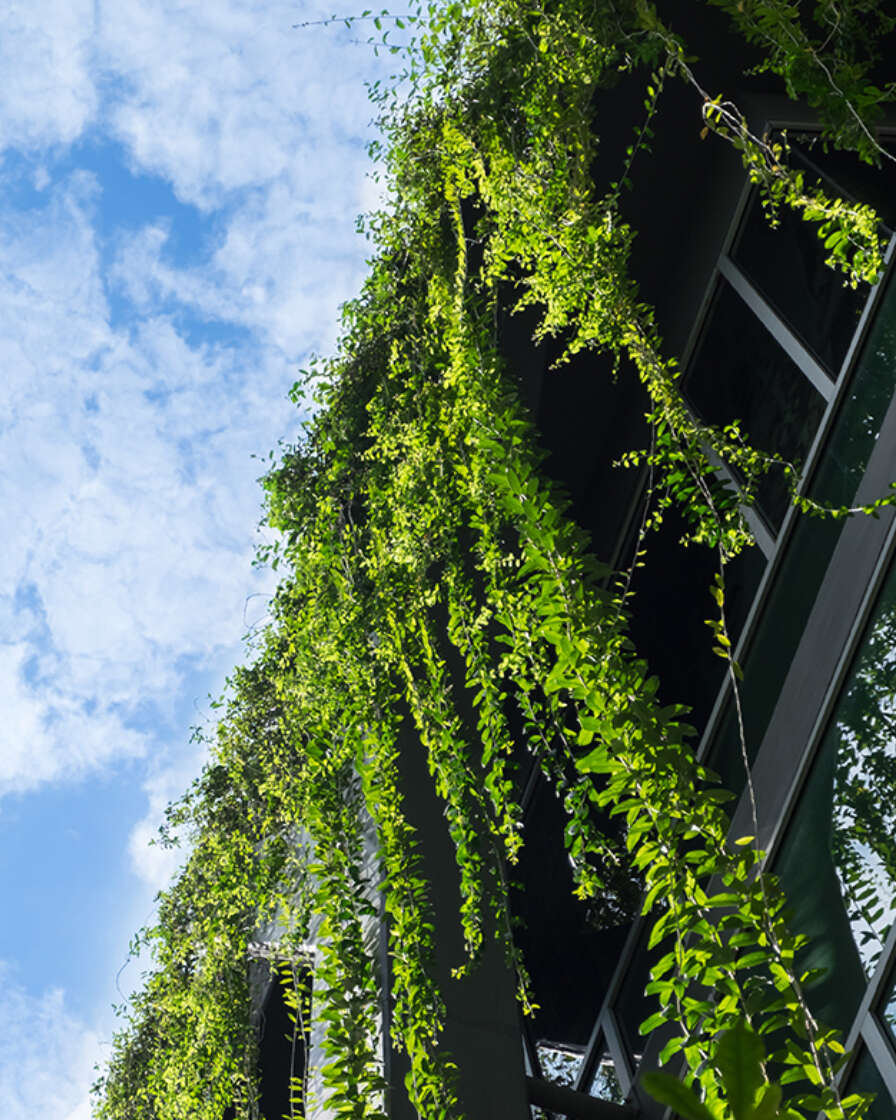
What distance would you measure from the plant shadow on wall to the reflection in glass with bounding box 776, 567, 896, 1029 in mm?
102

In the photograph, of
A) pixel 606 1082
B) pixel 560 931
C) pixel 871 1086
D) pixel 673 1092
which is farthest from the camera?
pixel 560 931

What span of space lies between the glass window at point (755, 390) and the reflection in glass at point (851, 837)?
1302mm

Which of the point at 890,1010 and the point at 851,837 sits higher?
the point at 851,837

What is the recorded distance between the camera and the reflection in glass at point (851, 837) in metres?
2.59

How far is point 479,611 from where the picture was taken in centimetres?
446

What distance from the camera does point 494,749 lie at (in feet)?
10.1

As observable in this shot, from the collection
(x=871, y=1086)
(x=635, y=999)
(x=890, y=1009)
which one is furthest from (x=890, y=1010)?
(x=635, y=999)

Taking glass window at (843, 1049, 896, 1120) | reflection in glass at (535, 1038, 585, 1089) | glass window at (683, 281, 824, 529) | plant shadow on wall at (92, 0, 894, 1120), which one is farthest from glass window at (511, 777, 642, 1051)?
glass window at (683, 281, 824, 529)

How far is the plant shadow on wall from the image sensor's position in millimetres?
1842

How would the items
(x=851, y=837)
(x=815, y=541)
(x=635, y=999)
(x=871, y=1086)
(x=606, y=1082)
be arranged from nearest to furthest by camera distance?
(x=871, y=1086) < (x=851, y=837) < (x=815, y=541) < (x=635, y=999) < (x=606, y=1082)

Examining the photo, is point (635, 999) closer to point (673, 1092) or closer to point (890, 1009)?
point (890, 1009)

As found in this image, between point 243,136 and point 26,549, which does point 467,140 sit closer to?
point 243,136

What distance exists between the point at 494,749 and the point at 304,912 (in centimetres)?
194

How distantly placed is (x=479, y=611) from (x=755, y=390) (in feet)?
5.95
